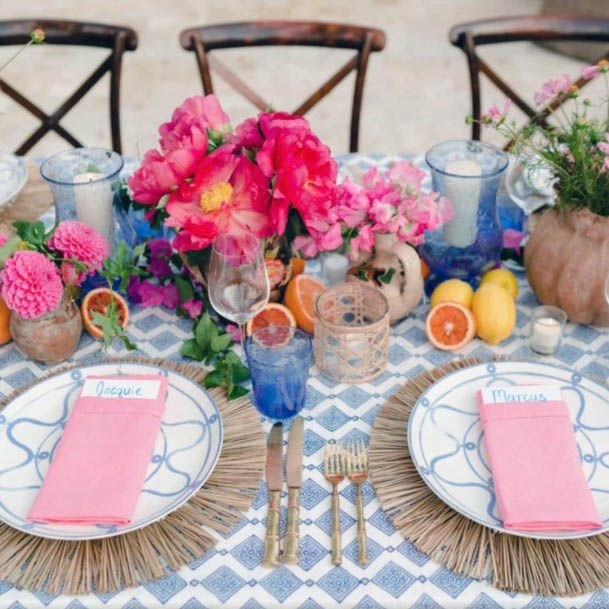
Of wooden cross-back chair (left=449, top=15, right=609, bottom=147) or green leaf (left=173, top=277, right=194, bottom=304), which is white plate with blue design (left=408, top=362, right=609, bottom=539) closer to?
green leaf (left=173, top=277, right=194, bottom=304)

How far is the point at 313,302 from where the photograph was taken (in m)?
1.25

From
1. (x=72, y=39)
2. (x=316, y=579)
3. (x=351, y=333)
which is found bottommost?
(x=316, y=579)

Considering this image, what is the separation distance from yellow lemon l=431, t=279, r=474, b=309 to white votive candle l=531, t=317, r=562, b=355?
0.11m

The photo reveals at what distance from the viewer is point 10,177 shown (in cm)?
158

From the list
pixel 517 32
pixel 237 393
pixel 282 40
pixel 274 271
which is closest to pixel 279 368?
pixel 237 393

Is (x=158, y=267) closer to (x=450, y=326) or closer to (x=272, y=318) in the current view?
(x=272, y=318)

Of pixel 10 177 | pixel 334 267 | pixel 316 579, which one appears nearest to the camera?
pixel 316 579

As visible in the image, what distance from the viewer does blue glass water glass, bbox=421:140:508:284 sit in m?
1.25

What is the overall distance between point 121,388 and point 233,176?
33 centimetres

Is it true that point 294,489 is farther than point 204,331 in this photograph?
No

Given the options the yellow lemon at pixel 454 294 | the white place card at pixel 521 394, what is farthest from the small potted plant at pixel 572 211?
the white place card at pixel 521 394

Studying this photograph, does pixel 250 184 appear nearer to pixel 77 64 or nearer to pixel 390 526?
pixel 390 526

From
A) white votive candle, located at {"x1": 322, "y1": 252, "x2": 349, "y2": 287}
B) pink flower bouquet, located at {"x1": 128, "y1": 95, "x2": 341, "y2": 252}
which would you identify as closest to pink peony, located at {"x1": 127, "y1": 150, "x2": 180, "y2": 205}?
pink flower bouquet, located at {"x1": 128, "y1": 95, "x2": 341, "y2": 252}

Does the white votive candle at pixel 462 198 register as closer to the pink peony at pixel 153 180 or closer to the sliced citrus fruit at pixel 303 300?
the sliced citrus fruit at pixel 303 300
